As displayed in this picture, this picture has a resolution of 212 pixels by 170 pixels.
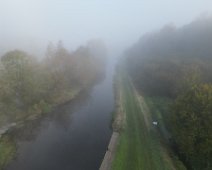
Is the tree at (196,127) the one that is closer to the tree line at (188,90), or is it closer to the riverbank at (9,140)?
the tree line at (188,90)

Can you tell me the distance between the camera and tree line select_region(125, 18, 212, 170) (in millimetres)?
43844

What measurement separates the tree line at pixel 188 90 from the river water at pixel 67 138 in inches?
687

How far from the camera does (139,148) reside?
50188mm

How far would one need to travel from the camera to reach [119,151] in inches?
1929

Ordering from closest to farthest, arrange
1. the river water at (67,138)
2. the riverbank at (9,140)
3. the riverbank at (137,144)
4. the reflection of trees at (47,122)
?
the riverbank at (137,144)
the river water at (67,138)
the riverbank at (9,140)
the reflection of trees at (47,122)

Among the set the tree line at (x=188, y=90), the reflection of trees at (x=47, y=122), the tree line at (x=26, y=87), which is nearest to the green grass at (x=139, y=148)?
the tree line at (x=188, y=90)

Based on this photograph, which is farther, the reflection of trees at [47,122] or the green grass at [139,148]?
the reflection of trees at [47,122]

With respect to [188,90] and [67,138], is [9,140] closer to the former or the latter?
[67,138]

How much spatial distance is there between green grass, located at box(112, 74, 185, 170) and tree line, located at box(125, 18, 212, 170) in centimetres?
435

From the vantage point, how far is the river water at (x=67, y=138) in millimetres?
45594

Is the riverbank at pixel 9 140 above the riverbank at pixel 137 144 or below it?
above

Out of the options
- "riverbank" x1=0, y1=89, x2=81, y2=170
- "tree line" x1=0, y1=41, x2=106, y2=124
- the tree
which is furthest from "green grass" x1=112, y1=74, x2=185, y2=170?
"tree line" x1=0, y1=41, x2=106, y2=124

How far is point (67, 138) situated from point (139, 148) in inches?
704

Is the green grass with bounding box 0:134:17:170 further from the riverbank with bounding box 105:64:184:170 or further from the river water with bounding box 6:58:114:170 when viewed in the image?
the riverbank with bounding box 105:64:184:170
